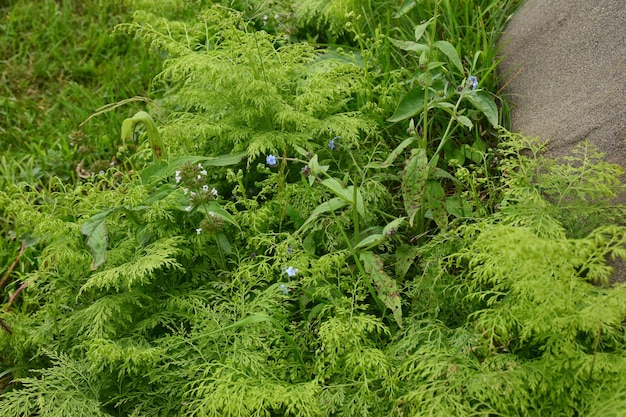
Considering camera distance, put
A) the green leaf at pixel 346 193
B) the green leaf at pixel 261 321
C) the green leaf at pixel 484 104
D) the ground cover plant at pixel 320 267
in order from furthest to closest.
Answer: the green leaf at pixel 484 104 → the green leaf at pixel 346 193 → the green leaf at pixel 261 321 → the ground cover plant at pixel 320 267

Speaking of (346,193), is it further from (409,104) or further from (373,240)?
(409,104)

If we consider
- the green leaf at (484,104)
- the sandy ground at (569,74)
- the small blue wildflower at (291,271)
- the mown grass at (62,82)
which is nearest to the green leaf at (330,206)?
the small blue wildflower at (291,271)

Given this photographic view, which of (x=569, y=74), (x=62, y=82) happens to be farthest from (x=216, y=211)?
(x=62, y=82)

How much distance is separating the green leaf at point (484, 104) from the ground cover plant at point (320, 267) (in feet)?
0.05

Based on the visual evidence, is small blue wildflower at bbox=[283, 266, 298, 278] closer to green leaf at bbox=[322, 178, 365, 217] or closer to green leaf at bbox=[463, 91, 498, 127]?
green leaf at bbox=[322, 178, 365, 217]

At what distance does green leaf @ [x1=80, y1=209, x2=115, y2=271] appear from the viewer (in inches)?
90.3

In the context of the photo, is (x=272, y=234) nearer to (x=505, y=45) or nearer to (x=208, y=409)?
(x=208, y=409)

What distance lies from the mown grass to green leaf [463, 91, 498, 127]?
1.74 metres

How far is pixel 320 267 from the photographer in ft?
7.66

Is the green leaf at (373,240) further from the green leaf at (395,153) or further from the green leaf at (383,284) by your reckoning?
the green leaf at (395,153)

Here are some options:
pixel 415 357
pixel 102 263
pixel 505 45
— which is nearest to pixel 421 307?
pixel 415 357

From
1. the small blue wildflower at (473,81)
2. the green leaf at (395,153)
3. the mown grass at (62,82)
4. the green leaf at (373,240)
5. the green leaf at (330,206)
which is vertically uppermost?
the small blue wildflower at (473,81)

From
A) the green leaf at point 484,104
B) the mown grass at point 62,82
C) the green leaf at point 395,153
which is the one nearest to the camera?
the green leaf at point 395,153

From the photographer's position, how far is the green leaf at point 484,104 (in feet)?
8.61
